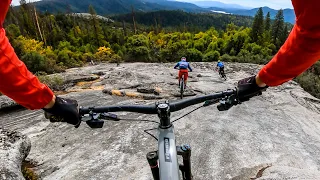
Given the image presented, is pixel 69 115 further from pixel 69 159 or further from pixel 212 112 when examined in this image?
pixel 212 112

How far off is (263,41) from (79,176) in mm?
69546

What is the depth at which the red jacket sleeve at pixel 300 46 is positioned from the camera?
1.05 meters

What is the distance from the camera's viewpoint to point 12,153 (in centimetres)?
589

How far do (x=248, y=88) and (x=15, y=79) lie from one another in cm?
171

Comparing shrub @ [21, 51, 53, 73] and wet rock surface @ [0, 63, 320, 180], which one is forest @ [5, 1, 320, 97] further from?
wet rock surface @ [0, 63, 320, 180]

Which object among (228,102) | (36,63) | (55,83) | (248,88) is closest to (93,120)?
(228,102)

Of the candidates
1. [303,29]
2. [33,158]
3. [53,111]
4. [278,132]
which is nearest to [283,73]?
[303,29]

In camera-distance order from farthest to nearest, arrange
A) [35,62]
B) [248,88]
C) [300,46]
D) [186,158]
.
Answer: [35,62]
[186,158]
[248,88]
[300,46]

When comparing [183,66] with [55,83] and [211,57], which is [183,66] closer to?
[55,83]

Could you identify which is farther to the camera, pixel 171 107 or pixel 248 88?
pixel 171 107

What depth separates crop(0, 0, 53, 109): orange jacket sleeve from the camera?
1.21m

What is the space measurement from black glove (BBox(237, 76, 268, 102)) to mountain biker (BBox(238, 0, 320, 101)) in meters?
0.41

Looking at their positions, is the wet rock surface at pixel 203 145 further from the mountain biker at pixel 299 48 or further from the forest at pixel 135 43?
the forest at pixel 135 43

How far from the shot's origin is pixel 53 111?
5.90 ft
